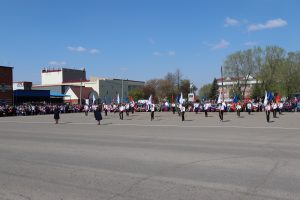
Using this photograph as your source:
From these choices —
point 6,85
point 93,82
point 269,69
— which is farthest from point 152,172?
point 93,82

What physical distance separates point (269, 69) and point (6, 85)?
179ft

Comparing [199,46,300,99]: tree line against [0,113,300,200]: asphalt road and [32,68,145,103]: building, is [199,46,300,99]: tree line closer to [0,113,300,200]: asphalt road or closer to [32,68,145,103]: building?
[32,68,145,103]: building

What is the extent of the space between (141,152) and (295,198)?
680 centimetres

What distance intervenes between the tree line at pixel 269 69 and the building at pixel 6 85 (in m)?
46.1

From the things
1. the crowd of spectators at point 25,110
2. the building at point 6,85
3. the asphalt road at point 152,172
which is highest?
the building at point 6,85

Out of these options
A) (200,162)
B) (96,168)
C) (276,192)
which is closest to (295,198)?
(276,192)

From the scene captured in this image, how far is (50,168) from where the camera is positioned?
10.5m

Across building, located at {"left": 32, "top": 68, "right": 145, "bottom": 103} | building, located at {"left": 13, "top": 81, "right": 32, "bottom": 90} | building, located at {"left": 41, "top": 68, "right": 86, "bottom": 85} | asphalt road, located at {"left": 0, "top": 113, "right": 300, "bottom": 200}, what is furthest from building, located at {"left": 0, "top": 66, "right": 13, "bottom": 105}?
asphalt road, located at {"left": 0, "top": 113, "right": 300, "bottom": 200}

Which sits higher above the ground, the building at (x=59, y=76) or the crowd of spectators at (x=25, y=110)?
the building at (x=59, y=76)

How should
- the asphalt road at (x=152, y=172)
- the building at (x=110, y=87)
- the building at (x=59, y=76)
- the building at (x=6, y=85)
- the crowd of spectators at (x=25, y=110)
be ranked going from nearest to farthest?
the asphalt road at (x=152, y=172), the crowd of spectators at (x=25, y=110), the building at (x=6, y=85), the building at (x=110, y=87), the building at (x=59, y=76)

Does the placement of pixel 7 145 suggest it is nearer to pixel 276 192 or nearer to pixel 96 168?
pixel 96 168

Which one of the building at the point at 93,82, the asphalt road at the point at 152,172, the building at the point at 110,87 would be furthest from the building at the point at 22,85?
the asphalt road at the point at 152,172

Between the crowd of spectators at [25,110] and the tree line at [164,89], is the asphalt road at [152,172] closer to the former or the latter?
the crowd of spectators at [25,110]

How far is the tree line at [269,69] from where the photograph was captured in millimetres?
93625
